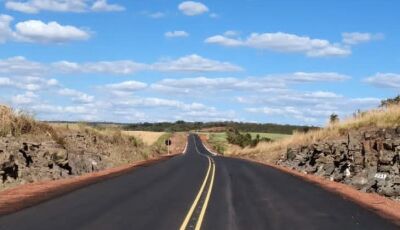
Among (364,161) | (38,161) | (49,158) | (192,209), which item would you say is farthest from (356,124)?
(192,209)

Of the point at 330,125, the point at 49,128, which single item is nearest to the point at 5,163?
the point at 49,128

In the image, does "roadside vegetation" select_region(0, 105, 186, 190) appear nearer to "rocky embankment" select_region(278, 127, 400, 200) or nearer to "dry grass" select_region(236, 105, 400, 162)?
"rocky embankment" select_region(278, 127, 400, 200)

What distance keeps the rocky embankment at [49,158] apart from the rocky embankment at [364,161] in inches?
529

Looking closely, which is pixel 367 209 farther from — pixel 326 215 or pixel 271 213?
pixel 271 213

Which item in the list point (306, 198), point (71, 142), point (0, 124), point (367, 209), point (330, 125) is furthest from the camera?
point (330, 125)

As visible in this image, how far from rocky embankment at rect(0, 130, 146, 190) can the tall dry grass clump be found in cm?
50

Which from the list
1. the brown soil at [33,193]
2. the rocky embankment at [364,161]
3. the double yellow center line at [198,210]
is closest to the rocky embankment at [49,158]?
the brown soil at [33,193]

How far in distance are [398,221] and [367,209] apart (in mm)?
2201

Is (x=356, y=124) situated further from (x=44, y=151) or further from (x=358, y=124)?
(x=44, y=151)

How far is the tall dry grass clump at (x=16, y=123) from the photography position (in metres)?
24.2

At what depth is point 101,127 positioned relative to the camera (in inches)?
1816

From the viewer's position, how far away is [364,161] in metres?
27.4

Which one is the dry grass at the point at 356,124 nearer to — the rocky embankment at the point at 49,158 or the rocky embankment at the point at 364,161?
the rocky embankment at the point at 364,161

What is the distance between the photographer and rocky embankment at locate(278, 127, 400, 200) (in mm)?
23453
